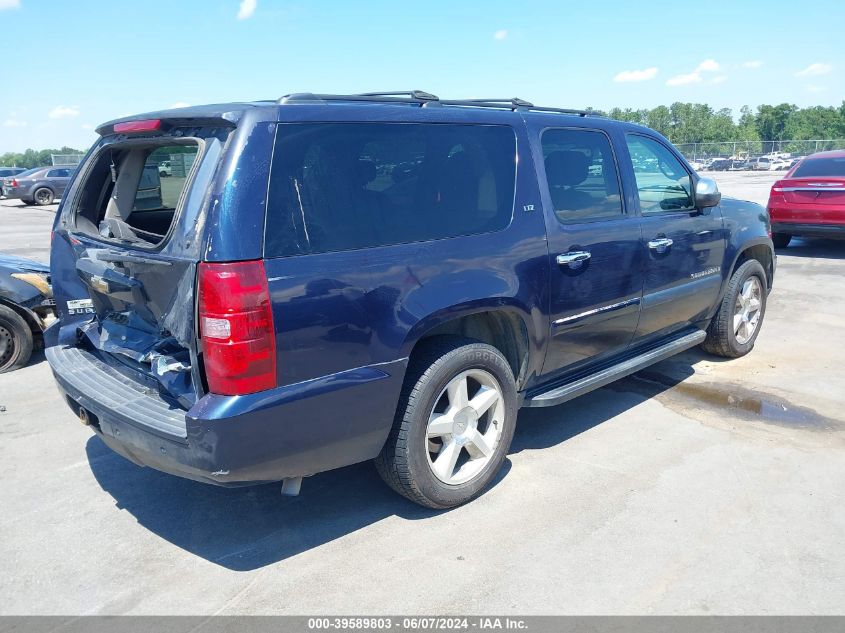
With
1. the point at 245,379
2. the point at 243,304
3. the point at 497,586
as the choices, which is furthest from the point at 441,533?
the point at 243,304

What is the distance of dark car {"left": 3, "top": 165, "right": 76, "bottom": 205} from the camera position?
88.6 ft

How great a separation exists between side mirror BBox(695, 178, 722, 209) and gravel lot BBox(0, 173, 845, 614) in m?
1.47

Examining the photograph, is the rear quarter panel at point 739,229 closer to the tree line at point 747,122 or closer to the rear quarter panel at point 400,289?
the rear quarter panel at point 400,289

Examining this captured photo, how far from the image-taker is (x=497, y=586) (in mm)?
2883

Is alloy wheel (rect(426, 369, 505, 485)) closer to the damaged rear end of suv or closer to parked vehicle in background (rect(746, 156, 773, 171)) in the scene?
the damaged rear end of suv

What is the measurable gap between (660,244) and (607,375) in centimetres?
99

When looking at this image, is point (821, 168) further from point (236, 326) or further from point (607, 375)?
point (236, 326)

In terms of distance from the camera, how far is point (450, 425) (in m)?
3.41

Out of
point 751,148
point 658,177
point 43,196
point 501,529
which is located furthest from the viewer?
point 751,148

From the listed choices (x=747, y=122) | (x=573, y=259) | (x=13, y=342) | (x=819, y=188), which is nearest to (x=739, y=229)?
(x=573, y=259)

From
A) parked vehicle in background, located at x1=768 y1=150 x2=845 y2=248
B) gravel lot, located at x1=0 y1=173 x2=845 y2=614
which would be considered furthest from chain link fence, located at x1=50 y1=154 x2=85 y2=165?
gravel lot, located at x1=0 y1=173 x2=845 y2=614

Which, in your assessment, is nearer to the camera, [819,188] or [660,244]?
[660,244]

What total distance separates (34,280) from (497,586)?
16.0 ft
